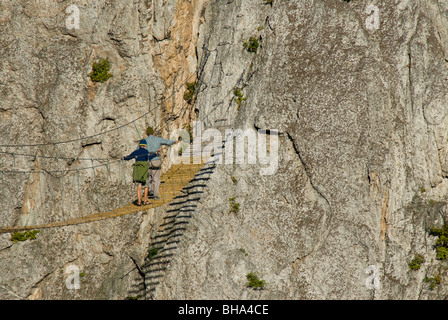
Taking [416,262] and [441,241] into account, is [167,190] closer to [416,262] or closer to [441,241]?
[416,262]

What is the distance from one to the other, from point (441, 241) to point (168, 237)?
8160 mm

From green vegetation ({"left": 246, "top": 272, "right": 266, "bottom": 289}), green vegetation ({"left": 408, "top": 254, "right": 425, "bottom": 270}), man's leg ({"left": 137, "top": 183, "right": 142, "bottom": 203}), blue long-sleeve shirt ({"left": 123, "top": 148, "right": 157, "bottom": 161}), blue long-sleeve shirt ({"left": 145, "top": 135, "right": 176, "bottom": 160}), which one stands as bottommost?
green vegetation ({"left": 246, "top": 272, "right": 266, "bottom": 289})

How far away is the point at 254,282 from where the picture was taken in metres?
16.7

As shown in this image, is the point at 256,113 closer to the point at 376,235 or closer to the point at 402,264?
the point at 376,235

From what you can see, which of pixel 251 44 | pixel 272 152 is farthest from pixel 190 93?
pixel 272 152

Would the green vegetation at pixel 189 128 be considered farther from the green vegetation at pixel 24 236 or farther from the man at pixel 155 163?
the green vegetation at pixel 24 236

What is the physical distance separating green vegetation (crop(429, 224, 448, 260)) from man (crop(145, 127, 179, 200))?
806 centimetres

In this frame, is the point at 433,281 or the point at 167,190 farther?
the point at 167,190

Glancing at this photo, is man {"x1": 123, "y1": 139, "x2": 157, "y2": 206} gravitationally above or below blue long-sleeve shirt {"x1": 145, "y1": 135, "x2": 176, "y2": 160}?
below

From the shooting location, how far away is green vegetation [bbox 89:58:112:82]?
58.8 ft

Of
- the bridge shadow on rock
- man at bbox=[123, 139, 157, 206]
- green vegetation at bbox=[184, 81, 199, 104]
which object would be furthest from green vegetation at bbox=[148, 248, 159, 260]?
green vegetation at bbox=[184, 81, 199, 104]

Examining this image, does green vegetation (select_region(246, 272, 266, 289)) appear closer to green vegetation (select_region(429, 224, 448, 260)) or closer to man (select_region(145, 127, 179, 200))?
man (select_region(145, 127, 179, 200))

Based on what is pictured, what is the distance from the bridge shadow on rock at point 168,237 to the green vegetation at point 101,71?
4226 mm

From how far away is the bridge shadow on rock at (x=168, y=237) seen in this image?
57.0 ft
